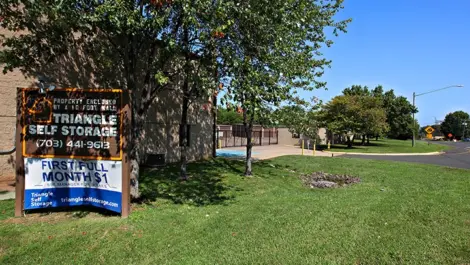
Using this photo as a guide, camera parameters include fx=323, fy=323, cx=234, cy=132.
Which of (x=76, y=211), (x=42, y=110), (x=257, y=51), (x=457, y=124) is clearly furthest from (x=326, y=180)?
(x=457, y=124)

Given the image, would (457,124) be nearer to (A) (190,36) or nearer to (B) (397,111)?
(B) (397,111)

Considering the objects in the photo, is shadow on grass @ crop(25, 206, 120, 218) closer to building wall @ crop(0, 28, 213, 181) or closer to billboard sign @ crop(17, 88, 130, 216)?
billboard sign @ crop(17, 88, 130, 216)

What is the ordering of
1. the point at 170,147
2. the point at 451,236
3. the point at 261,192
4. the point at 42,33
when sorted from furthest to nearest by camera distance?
the point at 170,147 < the point at 261,192 < the point at 42,33 < the point at 451,236

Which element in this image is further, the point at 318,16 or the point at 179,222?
the point at 318,16

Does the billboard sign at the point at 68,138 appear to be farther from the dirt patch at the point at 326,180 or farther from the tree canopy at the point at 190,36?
the dirt patch at the point at 326,180

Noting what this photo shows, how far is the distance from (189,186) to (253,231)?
387 centimetres

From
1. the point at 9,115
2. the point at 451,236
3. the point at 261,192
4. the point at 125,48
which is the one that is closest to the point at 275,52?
the point at 125,48

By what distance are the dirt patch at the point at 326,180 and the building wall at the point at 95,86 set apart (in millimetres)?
4222

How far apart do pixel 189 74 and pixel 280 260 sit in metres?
3.54

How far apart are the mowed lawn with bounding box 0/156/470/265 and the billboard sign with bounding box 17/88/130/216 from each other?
1.89 feet

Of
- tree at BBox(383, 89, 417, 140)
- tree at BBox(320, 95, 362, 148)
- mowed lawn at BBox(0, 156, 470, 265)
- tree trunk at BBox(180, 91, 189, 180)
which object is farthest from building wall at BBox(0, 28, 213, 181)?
tree at BBox(383, 89, 417, 140)

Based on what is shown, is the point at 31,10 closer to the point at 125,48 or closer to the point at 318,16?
the point at 125,48

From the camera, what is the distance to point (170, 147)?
13328mm

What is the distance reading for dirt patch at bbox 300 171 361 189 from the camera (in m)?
9.75
